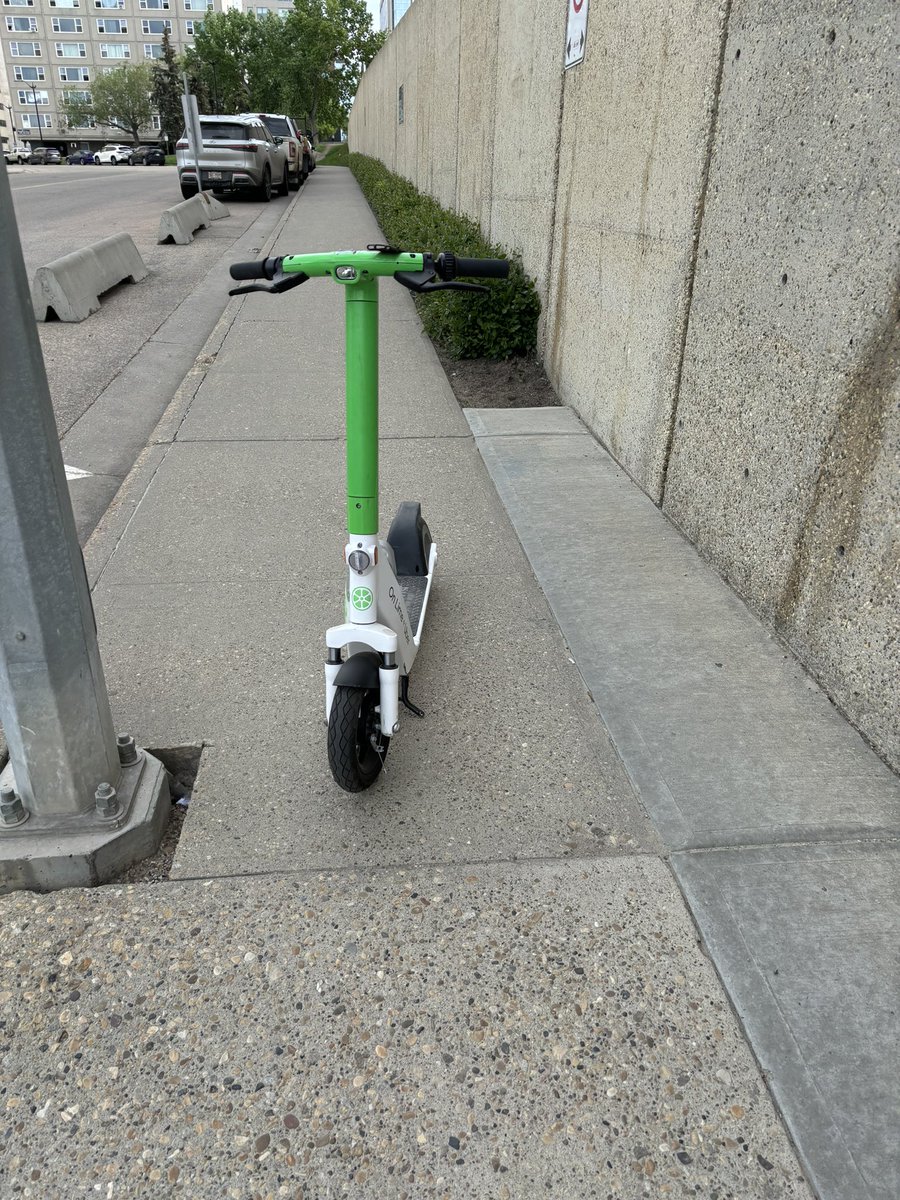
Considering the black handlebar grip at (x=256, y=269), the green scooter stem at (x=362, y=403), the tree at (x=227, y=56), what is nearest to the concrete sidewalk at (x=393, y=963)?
the green scooter stem at (x=362, y=403)

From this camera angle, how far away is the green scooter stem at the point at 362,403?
7.84 feet

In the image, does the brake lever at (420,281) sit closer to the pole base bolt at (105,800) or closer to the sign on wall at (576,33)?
the pole base bolt at (105,800)

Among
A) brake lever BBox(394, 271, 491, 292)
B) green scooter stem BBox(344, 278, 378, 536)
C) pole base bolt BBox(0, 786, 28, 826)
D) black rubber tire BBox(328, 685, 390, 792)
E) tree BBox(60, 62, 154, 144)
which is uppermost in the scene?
tree BBox(60, 62, 154, 144)

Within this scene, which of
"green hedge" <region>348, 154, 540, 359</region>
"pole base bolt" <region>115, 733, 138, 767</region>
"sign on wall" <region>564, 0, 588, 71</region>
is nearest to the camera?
"pole base bolt" <region>115, 733, 138, 767</region>

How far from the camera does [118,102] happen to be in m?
99.1

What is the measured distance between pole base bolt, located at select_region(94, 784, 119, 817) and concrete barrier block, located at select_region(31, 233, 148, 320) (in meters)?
7.38

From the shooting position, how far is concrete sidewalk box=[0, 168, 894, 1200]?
171 cm

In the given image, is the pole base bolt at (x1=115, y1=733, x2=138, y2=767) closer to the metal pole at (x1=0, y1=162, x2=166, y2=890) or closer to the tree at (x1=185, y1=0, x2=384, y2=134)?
the metal pole at (x1=0, y1=162, x2=166, y2=890)

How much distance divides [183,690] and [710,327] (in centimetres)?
281

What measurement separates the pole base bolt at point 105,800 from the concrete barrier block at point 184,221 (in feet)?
45.8

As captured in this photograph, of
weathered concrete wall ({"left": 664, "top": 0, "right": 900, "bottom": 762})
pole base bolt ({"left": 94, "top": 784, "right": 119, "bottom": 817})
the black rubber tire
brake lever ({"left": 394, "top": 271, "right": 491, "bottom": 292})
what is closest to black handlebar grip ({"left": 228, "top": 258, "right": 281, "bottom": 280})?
brake lever ({"left": 394, "top": 271, "right": 491, "bottom": 292})

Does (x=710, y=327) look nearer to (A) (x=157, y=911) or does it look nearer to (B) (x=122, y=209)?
(A) (x=157, y=911)

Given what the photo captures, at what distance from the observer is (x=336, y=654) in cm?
258

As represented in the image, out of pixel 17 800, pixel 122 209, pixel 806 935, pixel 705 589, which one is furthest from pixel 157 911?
pixel 122 209
